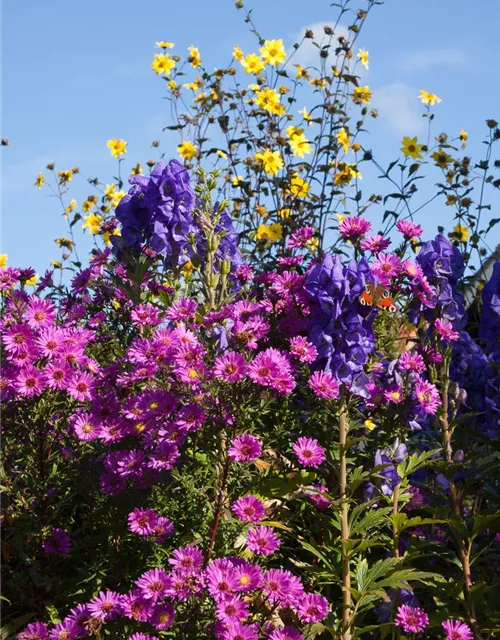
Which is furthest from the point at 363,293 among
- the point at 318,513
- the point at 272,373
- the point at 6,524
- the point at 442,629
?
the point at 6,524

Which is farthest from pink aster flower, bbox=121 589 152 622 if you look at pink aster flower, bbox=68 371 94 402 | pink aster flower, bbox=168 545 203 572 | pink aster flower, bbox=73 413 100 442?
pink aster flower, bbox=68 371 94 402

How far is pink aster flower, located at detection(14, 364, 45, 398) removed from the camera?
3.01 meters

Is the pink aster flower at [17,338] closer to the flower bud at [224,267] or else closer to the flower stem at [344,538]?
the flower bud at [224,267]

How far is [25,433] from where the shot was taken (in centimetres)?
318

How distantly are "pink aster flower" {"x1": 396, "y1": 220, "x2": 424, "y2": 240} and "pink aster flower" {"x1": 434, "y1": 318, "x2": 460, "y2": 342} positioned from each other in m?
0.38

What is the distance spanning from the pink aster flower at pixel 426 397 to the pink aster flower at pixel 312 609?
85 cm

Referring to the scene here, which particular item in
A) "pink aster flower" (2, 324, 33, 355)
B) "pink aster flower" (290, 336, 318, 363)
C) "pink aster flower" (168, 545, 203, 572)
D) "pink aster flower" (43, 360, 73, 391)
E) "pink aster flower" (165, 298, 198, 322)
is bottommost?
"pink aster flower" (168, 545, 203, 572)

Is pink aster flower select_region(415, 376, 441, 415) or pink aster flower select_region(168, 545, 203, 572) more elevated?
pink aster flower select_region(415, 376, 441, 415)

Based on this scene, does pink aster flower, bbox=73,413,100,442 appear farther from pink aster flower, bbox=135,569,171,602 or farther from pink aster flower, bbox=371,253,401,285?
pink aster flower, bbox=371,253,401,285

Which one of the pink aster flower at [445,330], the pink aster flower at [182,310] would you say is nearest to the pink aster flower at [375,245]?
the pink aster flower at [445,330]

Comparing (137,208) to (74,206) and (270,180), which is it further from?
(74,206)

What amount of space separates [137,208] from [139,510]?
5.24ft

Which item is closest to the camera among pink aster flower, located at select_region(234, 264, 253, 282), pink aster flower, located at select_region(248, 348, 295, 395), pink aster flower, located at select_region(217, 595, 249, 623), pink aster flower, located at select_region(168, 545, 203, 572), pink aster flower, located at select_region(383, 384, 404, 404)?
pink aster flower, located at select_region(217, 595, 249, 623)

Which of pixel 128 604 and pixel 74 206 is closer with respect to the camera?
pixel 128 604
